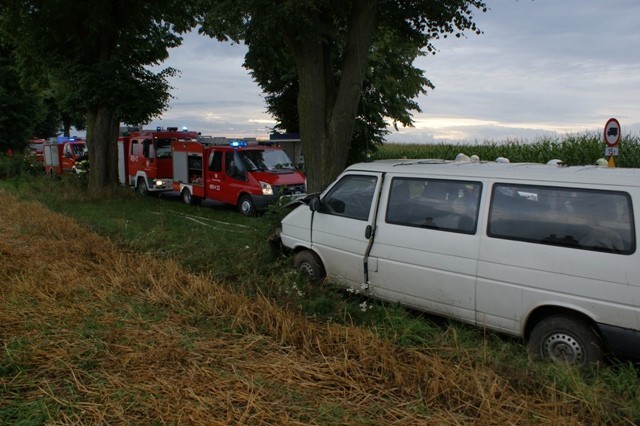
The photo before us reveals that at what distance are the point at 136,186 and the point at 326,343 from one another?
1947 centimetres

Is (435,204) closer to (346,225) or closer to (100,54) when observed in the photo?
(346,225)

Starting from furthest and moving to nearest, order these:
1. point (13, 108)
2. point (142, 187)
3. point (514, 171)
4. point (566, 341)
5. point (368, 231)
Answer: point (13, 108) → point (142, 187) → point (368, 231) → point (514, 171) → point (566, 341)

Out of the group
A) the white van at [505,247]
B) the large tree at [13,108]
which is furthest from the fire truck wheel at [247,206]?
the large tree at [13,108]

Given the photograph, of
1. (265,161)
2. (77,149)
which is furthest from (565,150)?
(77,149)

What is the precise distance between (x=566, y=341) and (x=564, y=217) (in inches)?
39.9

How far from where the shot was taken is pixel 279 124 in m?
32.9

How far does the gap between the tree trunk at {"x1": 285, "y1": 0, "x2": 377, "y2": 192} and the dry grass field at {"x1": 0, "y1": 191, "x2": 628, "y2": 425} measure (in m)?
4.21

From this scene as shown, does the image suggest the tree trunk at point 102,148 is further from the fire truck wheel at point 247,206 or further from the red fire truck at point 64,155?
the red fire truck at point 64,155

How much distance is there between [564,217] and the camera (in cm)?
463

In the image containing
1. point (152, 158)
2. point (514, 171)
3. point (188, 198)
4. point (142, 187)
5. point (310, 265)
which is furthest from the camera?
point (142, 187)

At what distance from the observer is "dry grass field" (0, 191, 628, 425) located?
3.12 m

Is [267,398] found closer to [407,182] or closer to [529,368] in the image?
[529,368]

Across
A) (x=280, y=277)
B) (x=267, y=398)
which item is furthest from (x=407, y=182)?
(x=267, y=398)

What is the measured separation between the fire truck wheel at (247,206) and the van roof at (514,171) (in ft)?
31.2
